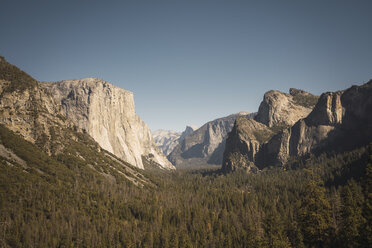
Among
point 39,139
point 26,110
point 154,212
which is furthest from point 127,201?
point 26,110

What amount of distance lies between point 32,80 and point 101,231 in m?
132

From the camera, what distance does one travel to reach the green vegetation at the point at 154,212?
155 feet

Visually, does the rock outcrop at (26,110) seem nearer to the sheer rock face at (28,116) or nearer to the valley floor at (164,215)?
the sheer rock face at (28,116)

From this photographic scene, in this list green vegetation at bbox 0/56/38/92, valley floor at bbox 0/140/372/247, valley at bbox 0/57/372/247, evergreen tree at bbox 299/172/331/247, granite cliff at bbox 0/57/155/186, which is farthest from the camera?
green vegetation at bbox 0/56/38/92

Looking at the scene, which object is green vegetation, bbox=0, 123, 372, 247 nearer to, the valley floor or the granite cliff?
the valley floor

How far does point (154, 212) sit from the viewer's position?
362 feet

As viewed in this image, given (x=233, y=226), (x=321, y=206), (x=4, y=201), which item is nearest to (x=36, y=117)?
(x=4, y=201)

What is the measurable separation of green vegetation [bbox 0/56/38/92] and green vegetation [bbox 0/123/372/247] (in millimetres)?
40627

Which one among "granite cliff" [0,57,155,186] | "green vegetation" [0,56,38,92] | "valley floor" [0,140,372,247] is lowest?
"valley floor" [0,140,372,247]

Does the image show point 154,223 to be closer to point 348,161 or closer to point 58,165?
point 58,165

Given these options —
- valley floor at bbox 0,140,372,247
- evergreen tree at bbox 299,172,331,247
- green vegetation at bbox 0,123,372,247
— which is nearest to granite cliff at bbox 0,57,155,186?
green vegetation at bbox 0,123,372,247

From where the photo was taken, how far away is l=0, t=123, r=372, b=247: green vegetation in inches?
1855

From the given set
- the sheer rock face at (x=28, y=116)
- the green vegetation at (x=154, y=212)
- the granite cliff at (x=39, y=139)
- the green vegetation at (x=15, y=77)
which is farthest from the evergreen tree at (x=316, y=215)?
the green vegetation at (x=15, y=77)

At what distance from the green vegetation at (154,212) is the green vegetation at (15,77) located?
133 feet
